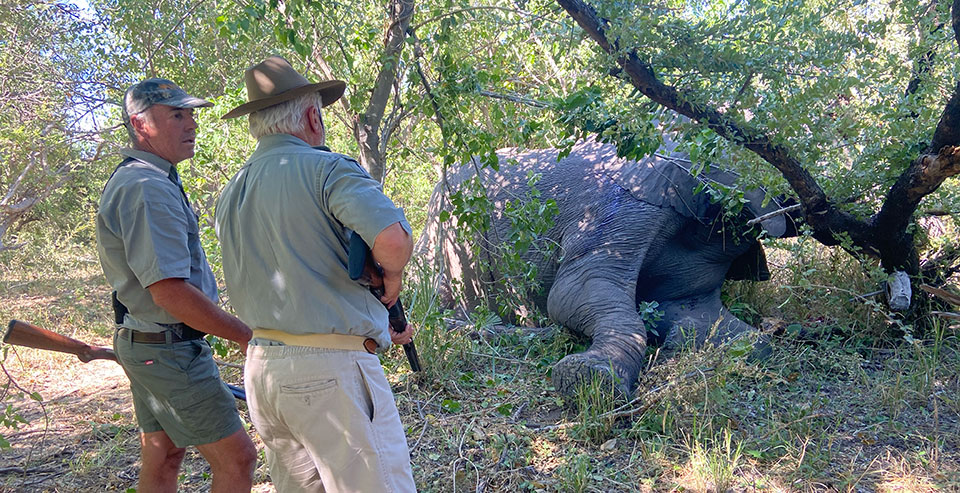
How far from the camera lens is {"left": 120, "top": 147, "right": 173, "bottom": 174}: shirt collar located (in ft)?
9.45

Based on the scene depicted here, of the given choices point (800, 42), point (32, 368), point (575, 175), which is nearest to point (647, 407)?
point (800, 42)

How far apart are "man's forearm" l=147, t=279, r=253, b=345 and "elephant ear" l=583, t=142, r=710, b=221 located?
151 inches

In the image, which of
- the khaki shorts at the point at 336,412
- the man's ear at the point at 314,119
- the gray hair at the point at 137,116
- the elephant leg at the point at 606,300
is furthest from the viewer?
the elephant leg at the point at 606,300

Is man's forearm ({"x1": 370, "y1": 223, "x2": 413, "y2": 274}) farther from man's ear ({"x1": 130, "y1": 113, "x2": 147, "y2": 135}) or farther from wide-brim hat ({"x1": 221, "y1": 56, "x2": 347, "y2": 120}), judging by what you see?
man's ear ({"x1": 130, "y1": 113, "x2": 147, "y2": 135})

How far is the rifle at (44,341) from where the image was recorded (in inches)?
120

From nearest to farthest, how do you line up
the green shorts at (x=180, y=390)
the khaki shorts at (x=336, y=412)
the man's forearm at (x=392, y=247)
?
the man's forearm at (x=392, y=247)
the khaki shorts at (x=336, y=412)
the green shorts at (x=180, y=390)

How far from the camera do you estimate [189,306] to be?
260cm

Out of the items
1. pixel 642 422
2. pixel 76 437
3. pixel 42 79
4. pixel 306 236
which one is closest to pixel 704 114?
pixel 642 422

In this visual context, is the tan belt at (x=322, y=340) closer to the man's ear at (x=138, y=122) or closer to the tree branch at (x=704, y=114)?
the man's ear at (x=138, y=122)

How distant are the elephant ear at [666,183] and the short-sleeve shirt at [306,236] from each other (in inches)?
148

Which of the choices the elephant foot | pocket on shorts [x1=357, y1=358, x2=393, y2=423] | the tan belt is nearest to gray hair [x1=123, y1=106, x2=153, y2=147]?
the tan belt

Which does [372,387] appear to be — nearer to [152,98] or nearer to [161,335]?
[161,335]

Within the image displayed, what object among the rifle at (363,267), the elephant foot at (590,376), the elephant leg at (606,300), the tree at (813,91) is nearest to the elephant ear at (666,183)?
the elephant leg at (606,300)

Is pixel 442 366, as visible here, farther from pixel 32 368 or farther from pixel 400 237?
pixel 32 368
